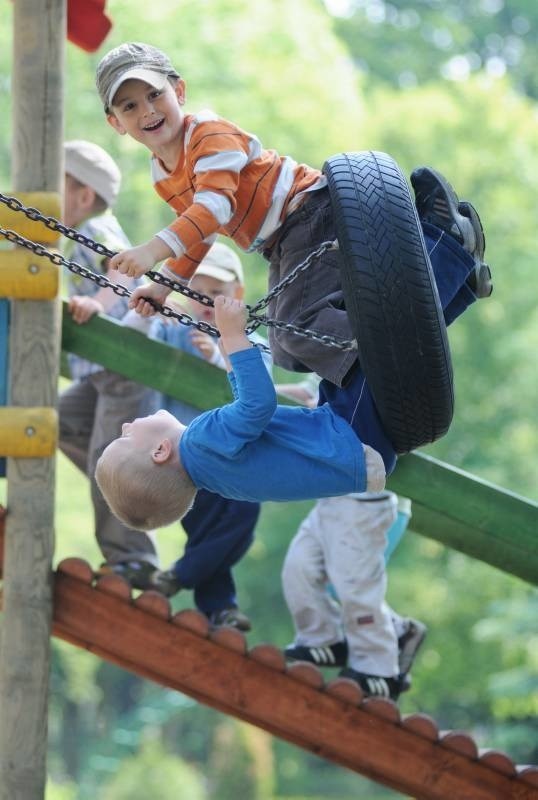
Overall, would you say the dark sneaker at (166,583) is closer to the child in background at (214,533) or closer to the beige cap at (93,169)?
the child in background at (214,533)

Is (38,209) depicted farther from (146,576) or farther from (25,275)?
(146,576)

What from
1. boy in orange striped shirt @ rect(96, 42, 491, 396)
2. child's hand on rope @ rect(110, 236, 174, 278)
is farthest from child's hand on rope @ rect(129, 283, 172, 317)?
child's hand on rope @ rect(110, 236, 174, 278)

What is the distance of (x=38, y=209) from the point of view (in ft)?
16.0

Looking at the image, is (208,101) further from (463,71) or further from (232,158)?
(232,158)

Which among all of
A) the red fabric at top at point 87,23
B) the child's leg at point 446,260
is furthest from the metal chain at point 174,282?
the red fabric at top at point 87,23

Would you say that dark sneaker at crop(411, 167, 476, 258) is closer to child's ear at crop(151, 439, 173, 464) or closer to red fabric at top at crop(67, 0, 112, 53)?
child's ear at crop(151, 439, 173, 464)

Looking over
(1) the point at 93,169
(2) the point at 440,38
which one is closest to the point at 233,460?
(1) the point at 93,169

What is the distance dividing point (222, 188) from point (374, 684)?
2185mm

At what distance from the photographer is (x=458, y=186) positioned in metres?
21.0

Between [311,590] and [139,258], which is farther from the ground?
[139,258]

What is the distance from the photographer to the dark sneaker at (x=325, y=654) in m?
5.27

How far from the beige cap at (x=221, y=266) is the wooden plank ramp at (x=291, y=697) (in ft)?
3.71

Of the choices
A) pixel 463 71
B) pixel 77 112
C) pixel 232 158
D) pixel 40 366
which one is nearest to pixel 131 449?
pixel 232 158

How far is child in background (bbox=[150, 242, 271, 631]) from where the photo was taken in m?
5.33
